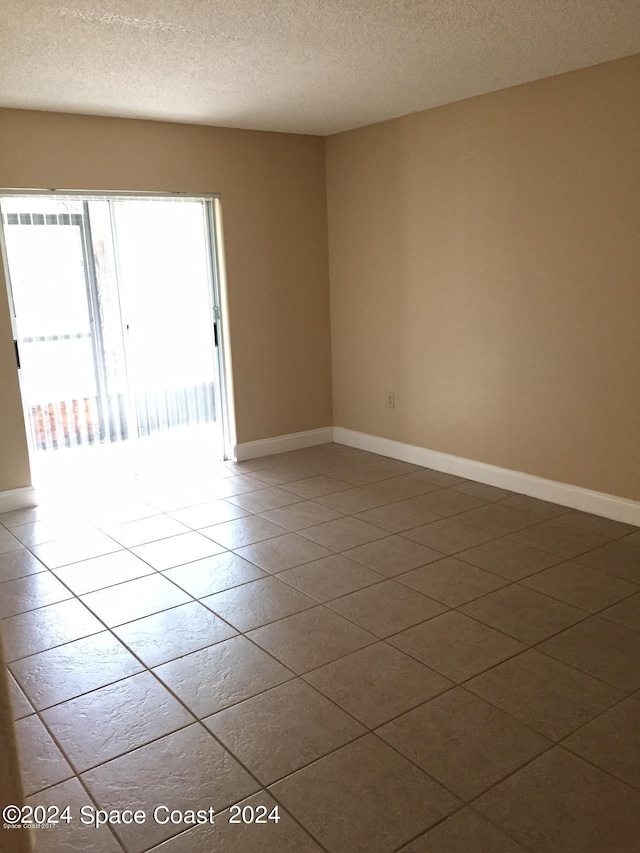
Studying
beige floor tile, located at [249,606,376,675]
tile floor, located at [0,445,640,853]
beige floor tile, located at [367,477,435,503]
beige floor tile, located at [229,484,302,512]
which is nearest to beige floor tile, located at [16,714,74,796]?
tile floor, located at [0,445,640,853]

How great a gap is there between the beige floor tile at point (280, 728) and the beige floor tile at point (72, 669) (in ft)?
1.61

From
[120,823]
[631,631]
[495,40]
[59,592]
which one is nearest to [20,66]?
[495,40]

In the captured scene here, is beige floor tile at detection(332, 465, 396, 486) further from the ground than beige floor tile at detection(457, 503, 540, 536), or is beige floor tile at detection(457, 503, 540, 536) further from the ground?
beige floor tile at detection(332, 465, 396, 486)

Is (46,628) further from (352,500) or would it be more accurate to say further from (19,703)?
(352,500)

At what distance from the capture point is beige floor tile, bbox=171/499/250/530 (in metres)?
3.96

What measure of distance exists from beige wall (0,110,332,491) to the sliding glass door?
155 millimetres

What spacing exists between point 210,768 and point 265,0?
8.47 ft

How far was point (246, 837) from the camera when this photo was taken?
5.73 feet

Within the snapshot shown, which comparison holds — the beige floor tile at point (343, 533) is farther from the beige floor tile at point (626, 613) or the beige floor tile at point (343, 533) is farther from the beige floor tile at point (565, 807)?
the beige floor tile at point (565, 807)

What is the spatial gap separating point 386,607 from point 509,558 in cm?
→ 77

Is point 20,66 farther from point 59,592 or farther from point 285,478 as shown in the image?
point 285,478

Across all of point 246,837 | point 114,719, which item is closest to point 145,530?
point 114,719

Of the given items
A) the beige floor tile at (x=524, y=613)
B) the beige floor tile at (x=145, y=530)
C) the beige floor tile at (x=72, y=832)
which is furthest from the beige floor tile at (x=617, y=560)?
the beige floor tile at (x=72, y=832)

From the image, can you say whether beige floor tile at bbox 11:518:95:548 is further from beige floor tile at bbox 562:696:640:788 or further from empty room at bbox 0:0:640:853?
beige floor tile at bbox 562:696:640:788
